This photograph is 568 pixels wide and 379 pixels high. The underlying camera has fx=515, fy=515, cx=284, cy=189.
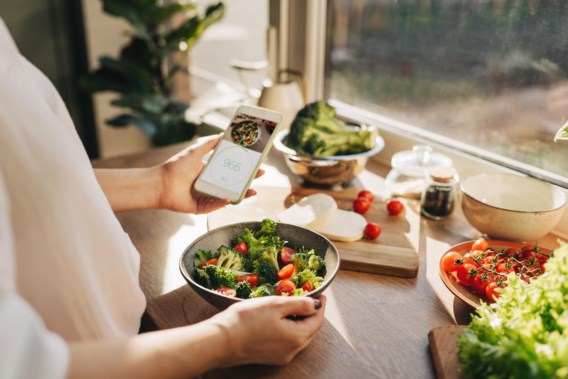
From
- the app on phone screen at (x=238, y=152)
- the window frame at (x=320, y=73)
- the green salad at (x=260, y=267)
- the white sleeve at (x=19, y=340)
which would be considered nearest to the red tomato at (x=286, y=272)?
the green salad at (x=260, y=267)

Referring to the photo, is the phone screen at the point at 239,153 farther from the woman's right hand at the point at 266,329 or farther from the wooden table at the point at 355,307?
the woman's right hand at the point at 266,329

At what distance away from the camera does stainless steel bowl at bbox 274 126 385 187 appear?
1301mm

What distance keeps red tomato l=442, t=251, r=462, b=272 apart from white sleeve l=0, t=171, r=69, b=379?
27.2 inches

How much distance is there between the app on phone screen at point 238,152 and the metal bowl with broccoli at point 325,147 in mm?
231

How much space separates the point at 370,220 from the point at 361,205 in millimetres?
44

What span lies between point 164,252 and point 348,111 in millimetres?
926

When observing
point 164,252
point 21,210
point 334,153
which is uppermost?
point 21,210

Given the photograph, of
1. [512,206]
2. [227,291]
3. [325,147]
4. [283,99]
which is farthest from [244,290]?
[283,99]

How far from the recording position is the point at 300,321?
77 centimetres

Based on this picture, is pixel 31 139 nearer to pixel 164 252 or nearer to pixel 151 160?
pixel 164 252

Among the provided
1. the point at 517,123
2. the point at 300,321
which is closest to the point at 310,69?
the point at 517,123

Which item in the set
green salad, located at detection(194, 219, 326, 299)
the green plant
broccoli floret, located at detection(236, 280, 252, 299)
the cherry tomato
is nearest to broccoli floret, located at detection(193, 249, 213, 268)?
green salad, located at detection(194, 219, 326, 299)

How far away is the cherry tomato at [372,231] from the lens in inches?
43.9

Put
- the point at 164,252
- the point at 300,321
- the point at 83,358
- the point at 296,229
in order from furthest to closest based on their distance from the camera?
the point at 164,252, the point at 296,229, the point at 300,321, the point at 83,358
